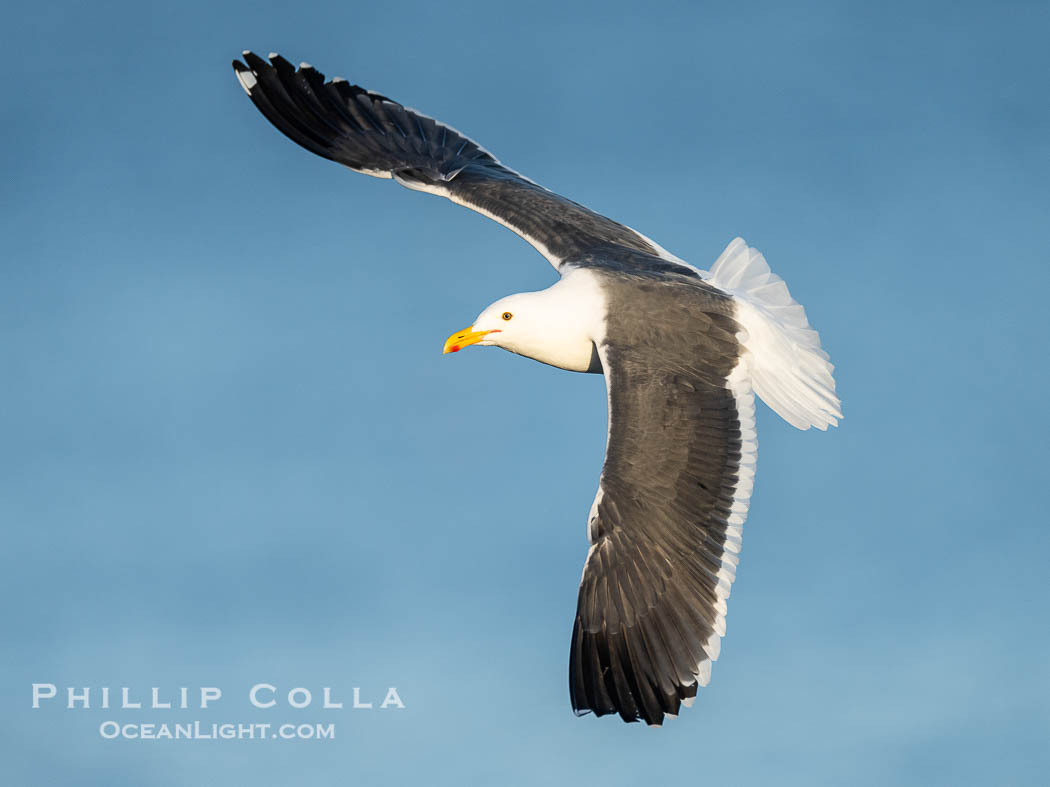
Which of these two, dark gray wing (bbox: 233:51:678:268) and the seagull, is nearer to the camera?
the seagull

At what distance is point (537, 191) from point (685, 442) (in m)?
3.52

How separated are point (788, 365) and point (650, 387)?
1.33 meters

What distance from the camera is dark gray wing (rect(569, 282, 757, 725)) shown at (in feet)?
28.7

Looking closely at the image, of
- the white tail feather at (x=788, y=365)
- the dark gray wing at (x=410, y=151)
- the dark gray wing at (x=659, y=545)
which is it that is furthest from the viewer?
the dark gray wing at (x=410, y=151)

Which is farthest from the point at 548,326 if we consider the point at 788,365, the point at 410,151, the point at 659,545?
the point at 410,151

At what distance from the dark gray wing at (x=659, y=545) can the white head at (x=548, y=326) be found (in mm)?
796

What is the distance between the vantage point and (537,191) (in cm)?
1188

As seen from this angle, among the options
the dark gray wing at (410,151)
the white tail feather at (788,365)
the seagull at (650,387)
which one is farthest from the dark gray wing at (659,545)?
the dark gray wing at (410,151)

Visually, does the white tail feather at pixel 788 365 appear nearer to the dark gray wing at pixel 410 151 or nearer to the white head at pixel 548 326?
the white head at pixel 548 326

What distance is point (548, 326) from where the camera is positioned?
33.7 feet

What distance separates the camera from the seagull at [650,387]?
8812 millimetres

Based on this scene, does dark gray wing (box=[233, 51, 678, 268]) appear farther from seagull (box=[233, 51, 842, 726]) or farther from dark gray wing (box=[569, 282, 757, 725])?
dark gray wing (box=[569, 282, 757, 725])

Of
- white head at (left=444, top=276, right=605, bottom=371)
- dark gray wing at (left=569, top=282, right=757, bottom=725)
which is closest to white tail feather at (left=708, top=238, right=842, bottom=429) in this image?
dark gray wing at (left=569, top=282, right=757, bottom=725)

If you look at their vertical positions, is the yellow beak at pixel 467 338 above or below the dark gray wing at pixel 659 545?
above
